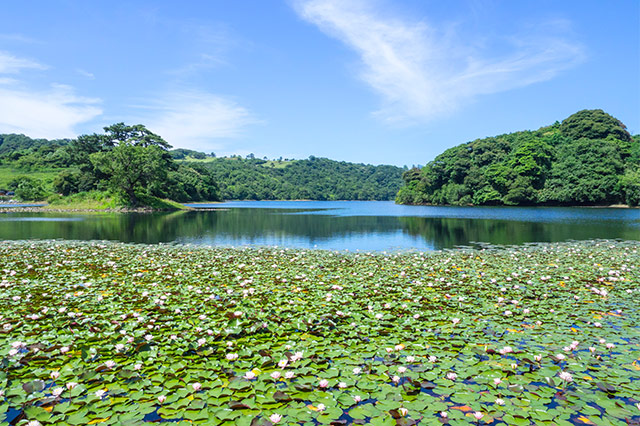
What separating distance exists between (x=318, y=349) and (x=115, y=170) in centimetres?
7302

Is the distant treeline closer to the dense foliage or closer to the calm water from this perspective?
the dense foliage

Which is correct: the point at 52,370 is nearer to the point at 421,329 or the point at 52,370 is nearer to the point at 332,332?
the point at 332,332

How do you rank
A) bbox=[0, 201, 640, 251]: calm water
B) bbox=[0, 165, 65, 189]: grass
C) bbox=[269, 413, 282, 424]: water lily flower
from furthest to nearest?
bbox=[0, 165, 65, 189]: grass < bbox=[0, 201, 640, 251]: calm water < bbox=[269, 413, 282, 424]: water lily flower

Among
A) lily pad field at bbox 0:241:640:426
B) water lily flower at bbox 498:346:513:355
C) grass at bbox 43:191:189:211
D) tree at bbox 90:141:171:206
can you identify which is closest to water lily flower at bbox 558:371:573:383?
lily pad field at bbox 0:241:640:426

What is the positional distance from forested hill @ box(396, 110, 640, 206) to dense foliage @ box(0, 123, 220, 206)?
73816 mm

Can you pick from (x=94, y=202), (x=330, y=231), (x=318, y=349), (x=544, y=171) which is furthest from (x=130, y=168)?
(x=544, y=171)

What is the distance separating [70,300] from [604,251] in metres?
22.5

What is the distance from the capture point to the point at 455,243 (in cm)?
2425

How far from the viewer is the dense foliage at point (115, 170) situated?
6934 centimetres

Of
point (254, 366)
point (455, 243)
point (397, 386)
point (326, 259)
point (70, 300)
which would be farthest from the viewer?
point (455, 243)

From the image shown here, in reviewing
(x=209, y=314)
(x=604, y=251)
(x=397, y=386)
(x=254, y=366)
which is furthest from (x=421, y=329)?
(x=604, y=251)

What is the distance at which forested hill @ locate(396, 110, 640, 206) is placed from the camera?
267 ft

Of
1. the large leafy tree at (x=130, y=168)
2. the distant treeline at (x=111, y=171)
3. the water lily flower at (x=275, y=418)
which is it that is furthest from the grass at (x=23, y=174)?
the water lily flower at (x=275, y=418)

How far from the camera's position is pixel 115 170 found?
223ft
